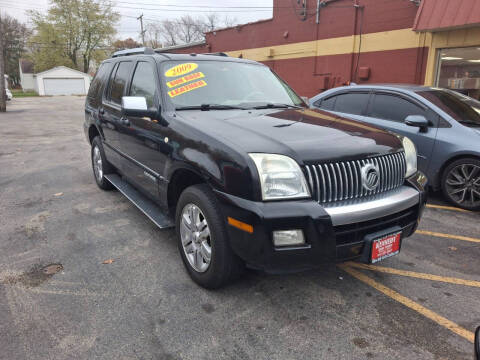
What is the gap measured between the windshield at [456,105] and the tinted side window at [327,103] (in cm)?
144

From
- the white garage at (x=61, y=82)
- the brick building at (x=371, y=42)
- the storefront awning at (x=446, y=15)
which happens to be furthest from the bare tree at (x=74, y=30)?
the storefront awning at (x=446, y=15)

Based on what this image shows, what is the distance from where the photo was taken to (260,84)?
4074 mm

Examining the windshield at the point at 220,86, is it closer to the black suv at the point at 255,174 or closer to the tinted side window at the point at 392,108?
the black suv at the point at 255,174

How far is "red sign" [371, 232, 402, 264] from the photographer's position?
2.57 meters

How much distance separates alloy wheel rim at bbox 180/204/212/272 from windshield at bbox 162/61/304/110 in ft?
3.45

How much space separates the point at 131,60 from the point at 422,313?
12.9 ft

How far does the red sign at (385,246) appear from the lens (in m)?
2.57

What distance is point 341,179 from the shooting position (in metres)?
2.55

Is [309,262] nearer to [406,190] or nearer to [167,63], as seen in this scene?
[406,190]

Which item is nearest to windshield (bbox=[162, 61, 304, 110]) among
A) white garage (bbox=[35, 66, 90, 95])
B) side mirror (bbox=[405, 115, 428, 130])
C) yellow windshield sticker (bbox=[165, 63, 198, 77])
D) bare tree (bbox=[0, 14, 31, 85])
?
yellow windshield sticker (bbox=[165, 63, 198, 77])

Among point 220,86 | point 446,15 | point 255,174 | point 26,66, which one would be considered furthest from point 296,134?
point 26,66

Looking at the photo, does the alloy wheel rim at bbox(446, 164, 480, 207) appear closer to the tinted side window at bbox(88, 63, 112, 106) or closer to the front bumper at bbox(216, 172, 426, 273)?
the front bumper at bbox(216, 172, 426, 273)

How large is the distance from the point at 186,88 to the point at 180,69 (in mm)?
269

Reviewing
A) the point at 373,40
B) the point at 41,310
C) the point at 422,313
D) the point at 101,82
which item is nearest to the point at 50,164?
the point at 101,82
